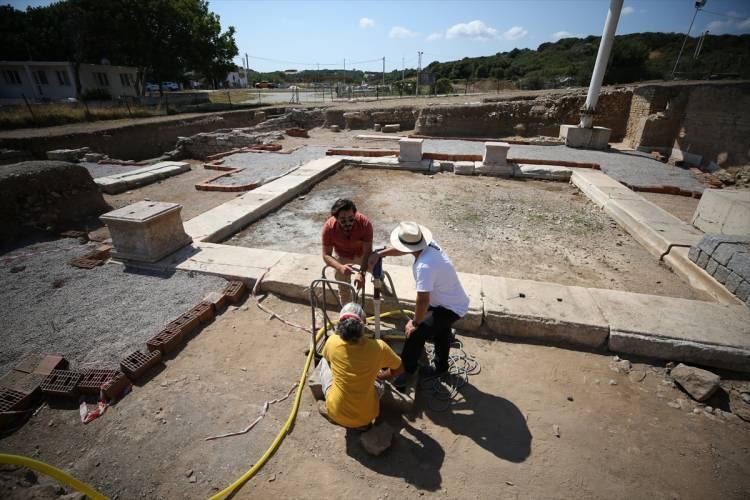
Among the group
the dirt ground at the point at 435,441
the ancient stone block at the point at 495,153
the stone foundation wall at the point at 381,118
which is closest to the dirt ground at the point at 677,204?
the ancient stone block at the point at 495,153

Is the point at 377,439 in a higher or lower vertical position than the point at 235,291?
lower

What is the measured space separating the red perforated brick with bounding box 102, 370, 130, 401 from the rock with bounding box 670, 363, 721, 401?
5.25 m

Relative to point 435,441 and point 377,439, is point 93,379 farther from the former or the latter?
point 435,441

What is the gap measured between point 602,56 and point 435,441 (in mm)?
14396

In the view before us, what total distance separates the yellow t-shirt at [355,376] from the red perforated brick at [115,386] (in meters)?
2.05

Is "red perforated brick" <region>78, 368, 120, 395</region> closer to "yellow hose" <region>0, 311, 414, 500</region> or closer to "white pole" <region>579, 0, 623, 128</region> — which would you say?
"yellow hose" <region>0, 311, 414, 500</region>

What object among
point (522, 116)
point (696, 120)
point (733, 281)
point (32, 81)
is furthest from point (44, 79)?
point (696, 120)

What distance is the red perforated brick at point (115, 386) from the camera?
3042 mm

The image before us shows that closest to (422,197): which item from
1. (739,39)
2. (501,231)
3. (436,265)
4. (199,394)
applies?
(501,231)

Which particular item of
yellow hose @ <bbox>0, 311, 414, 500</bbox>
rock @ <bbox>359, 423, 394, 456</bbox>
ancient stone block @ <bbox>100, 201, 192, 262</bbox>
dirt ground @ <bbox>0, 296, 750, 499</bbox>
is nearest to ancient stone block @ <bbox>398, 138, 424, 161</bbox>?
ancient stone block @ <bbox>100, 201, 192, 262</bbox>

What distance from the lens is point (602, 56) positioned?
11.8m

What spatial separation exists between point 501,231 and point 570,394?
3.72m

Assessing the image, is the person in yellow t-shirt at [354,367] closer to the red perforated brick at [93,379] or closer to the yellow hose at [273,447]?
the yellow hose at [273,447]

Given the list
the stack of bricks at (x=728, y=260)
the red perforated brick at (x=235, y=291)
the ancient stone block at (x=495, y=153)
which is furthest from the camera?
the ancient stone block at (x=495, y=153)
